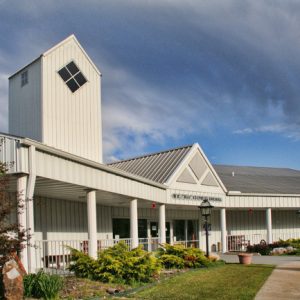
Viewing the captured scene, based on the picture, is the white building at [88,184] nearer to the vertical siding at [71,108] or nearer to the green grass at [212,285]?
the vertical siding at [71,108]

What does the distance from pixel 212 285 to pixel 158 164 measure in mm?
13304

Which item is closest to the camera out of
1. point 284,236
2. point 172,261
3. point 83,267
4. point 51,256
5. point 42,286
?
point 42,286

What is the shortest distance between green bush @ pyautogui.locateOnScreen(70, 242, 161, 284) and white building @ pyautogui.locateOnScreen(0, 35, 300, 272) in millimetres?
1269

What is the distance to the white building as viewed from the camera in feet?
43.1

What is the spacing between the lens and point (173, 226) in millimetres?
28531

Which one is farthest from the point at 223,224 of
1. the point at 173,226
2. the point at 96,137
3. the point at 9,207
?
the point at 9,207

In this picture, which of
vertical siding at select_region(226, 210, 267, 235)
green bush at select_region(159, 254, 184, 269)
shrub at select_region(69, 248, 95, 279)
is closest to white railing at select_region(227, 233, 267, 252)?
vertical siding at select_region(226, 210, 267, 235)

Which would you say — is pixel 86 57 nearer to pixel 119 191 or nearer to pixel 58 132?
pixel 58 132

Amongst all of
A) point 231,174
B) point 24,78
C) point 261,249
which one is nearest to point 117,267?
point 24,78

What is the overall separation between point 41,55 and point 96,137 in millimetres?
4517

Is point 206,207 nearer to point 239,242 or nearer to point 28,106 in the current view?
point 28,106

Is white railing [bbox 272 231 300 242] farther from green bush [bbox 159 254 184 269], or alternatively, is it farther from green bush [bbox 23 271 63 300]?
green bush [bbox 23 271 63 300]

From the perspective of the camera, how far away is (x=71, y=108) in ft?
64.0

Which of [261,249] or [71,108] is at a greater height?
[71,108]
